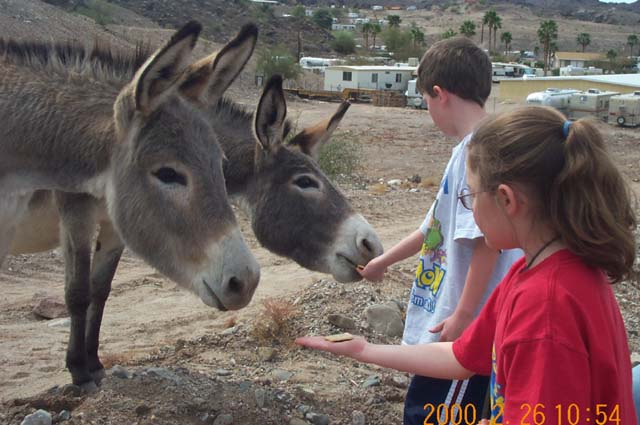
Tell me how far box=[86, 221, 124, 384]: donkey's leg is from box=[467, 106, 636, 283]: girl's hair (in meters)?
4.16

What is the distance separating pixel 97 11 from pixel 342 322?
61289 millimetres

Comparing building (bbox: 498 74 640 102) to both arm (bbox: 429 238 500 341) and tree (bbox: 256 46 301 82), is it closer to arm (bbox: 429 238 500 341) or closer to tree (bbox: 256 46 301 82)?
tree (bbox: 256 46 301 82)

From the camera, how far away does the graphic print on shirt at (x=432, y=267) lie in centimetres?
363

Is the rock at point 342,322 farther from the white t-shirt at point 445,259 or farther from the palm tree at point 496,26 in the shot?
the palm tree at point 496,26

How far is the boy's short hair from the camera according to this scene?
357 cm

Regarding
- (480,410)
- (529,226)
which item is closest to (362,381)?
(480,410)

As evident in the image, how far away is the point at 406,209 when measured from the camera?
14180 millimetres

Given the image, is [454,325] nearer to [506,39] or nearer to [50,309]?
[50,309]

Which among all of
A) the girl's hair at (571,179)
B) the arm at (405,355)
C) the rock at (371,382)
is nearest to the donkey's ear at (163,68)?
the arm at (405,355)

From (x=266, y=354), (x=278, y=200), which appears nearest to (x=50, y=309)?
(x=266, y=354)

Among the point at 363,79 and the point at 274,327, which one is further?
the point at 363,79

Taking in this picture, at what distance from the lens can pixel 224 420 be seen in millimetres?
4398

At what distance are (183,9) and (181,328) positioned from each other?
84626 mm

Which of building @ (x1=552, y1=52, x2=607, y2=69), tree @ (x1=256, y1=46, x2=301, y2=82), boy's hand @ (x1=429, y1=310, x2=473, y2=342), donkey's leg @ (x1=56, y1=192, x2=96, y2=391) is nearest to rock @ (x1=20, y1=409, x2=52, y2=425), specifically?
donkey's leg @ (x1=56, y1=192, x2=96, y2=391)
